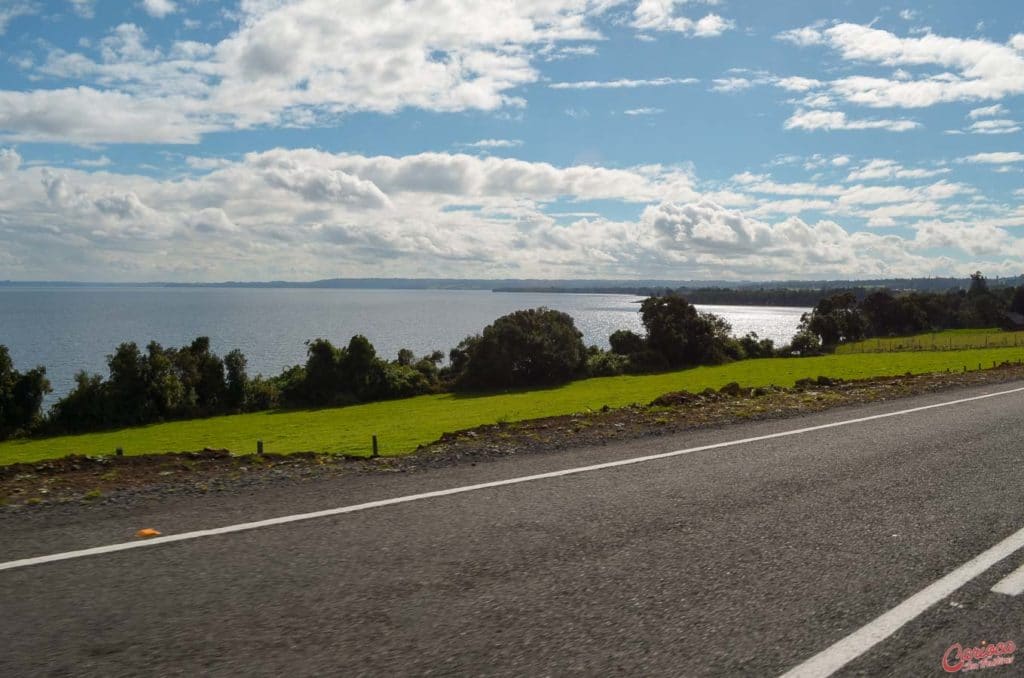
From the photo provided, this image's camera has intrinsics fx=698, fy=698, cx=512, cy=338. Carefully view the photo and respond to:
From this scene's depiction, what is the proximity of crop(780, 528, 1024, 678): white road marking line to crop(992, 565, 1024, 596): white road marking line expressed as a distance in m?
0.16

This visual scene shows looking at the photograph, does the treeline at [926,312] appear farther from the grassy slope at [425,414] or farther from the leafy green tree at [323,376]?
the leafy green tree at [323,376]

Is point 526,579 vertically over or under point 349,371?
over

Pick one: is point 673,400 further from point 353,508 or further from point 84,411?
point 84,411

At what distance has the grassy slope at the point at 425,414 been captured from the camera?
38.0 m

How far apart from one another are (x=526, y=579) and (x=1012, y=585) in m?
3.29

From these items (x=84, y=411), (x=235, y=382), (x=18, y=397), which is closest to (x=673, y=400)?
(x=84, y=411)

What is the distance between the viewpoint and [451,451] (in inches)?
381

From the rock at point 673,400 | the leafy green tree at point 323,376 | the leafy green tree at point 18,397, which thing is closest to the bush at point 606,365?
the leafy green tree at point 323,376

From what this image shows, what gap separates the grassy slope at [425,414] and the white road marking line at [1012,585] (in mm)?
24552

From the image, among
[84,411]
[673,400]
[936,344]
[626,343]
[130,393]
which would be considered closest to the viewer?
[673,400]

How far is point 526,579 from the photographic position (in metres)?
4.83

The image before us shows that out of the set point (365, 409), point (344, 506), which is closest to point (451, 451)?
point (344, 506)

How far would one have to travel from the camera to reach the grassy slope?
3800cm

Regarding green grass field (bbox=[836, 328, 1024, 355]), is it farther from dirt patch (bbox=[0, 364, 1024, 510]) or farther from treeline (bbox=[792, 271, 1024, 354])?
dirt patch (bbox=[0, 364, 1024, 510])
